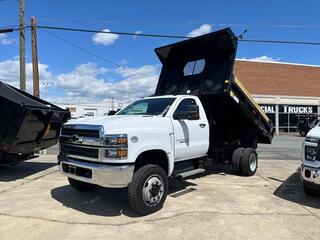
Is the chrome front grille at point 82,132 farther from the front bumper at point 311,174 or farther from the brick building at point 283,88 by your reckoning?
the brick building at point 283,88

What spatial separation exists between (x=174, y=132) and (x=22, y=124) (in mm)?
4422

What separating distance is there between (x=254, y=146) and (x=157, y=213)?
529 centimetres

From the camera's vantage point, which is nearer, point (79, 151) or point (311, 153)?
point (79, 151)

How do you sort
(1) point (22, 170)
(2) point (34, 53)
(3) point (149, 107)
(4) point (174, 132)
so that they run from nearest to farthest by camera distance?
(4) point (174, 132), (3) point (149, 107), (1) point (22, 170), (2) point (34, 53)

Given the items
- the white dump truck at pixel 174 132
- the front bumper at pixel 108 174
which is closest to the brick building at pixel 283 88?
the white dump truck at pixel 174 132

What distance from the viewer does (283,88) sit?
135 ft

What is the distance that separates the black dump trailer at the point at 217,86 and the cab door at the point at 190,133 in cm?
91

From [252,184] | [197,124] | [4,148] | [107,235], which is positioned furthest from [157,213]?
[4,148]

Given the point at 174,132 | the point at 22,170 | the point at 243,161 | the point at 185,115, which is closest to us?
the point at 174,132

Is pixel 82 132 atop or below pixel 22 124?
below

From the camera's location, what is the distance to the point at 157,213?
6551 millimetres

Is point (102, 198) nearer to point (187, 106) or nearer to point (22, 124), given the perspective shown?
point (187, 106)

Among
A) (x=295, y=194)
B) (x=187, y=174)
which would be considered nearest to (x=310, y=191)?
(x=295, y=194)

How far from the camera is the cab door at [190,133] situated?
7.52 m
